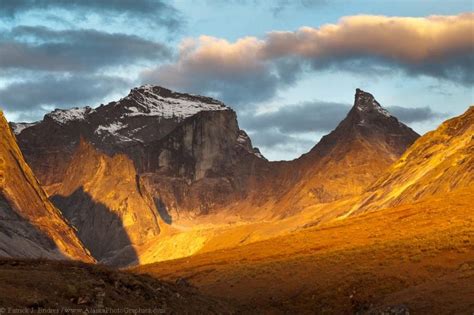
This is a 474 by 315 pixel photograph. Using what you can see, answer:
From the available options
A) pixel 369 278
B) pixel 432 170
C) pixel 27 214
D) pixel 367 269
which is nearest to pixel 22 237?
pixel 27 214

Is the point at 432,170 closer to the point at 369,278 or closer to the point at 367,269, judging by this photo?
the point at 367,269

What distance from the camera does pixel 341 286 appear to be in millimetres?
46625

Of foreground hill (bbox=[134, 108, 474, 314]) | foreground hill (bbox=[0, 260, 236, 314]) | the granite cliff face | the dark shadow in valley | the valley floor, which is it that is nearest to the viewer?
foreground hill (bbox=[0, 260, 236, 314])

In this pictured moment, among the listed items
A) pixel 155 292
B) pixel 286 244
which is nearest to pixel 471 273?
pixel 155 292

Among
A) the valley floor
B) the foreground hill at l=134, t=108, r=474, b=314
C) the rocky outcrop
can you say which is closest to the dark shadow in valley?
the foreground hill at l=134, t=108, r=474, b=314

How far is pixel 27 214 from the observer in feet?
566

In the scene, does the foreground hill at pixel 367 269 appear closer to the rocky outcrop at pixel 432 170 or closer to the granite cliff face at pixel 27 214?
the rocky outcrop at pixel 432 170

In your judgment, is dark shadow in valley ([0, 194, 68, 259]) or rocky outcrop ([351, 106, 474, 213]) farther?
dark shadow in valley ([0, 194, 68, 259])

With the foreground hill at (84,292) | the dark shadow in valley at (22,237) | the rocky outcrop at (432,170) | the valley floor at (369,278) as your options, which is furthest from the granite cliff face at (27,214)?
the foreground hill at (84,292)

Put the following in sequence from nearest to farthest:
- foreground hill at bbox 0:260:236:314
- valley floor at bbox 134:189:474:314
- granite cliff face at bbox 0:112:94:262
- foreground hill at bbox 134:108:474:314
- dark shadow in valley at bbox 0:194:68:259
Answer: foreground hill at bbox 0:260:236:314 < valley floor at bbox 134:189:474:314 < foreground hill at bbox 134:108:474:314 < dark shadow in valley at bbox 0:194:68:259 < granite cliff face at bbox 0:112:94:262

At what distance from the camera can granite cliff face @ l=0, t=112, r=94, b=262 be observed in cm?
15812

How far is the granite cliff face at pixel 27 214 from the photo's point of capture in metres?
158

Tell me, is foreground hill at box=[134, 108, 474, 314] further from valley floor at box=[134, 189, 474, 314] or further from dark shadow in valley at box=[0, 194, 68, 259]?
dark shadow in valley at box=[0, 194, 68, 259]

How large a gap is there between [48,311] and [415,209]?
249ft
